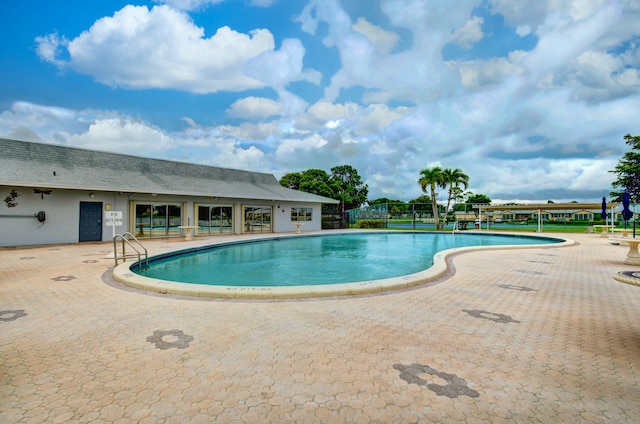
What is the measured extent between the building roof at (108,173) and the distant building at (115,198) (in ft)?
0.11

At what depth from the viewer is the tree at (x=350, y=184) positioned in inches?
1843

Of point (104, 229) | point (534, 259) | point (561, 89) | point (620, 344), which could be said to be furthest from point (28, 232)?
point (561, 89)

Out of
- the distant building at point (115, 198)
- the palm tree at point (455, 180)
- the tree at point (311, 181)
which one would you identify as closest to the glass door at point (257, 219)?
the distant building at point (115, 198)

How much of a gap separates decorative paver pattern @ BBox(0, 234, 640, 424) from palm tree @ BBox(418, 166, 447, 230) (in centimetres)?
2171

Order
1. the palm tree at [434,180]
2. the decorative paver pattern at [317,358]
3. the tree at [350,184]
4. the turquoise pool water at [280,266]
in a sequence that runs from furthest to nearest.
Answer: the tree at [350,184] < the palm tree at [434,180] < the turquoise pool water at [280,266] < the decorative paver pattern at [317,358]

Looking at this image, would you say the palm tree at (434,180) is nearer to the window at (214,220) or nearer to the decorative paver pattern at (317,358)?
the window at (214,220)

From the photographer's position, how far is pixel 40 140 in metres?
14.8

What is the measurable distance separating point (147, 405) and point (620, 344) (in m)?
4.67

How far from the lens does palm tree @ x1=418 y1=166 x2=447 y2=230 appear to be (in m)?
26.2

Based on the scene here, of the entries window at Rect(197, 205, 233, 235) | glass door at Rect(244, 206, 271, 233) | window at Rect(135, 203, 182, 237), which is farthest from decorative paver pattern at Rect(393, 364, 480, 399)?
glass door at Rect(244, 206, 271, 233)

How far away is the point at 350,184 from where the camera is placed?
49.2 m

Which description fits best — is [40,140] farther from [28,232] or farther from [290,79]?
[290,79]

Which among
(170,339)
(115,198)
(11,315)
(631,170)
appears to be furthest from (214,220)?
(631,170)

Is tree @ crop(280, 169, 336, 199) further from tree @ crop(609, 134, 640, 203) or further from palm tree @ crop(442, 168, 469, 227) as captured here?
tree @ crop(609, 134, 640, 203)
